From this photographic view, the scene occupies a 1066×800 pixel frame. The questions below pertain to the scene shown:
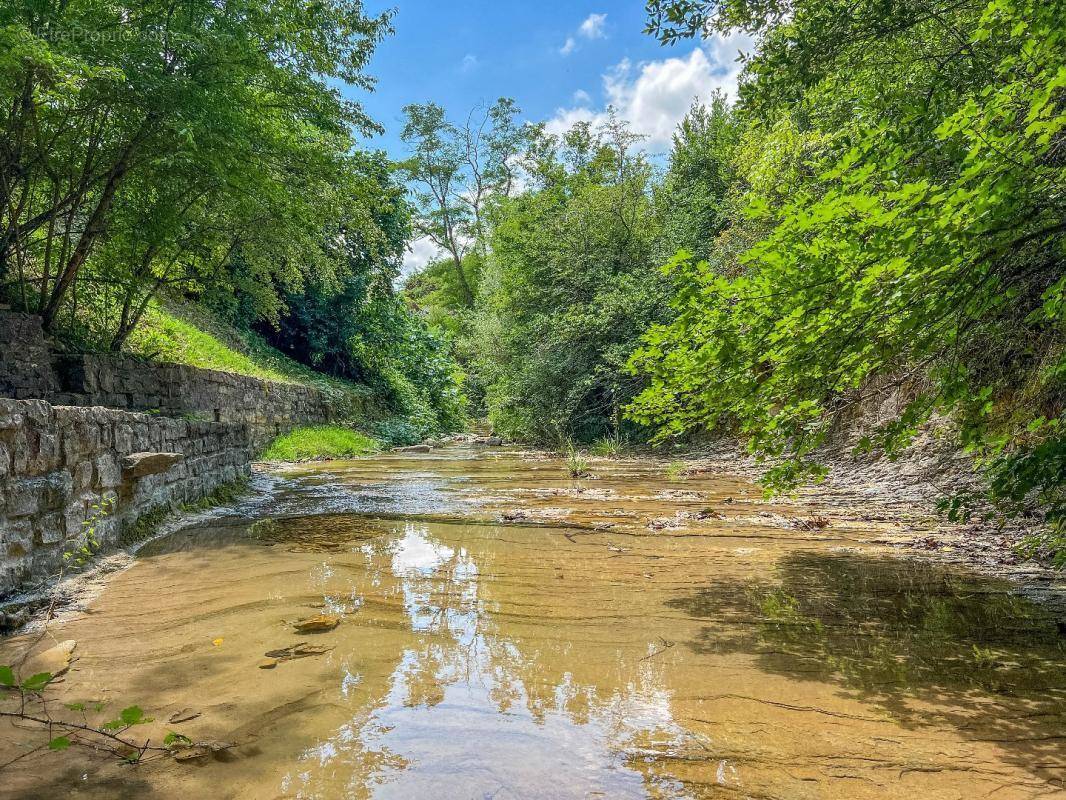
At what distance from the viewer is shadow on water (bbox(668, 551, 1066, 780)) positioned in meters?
2.20

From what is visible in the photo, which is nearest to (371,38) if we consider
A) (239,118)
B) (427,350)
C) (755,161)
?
(239,118)

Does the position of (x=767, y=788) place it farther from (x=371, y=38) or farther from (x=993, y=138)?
(x=371, y=38)

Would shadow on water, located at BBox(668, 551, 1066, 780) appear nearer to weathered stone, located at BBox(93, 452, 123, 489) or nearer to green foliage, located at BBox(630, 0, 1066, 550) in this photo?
green foliage, located at BBox(630, 0, 1066, 550)

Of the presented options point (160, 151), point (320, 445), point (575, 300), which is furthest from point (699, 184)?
point (160, 151)

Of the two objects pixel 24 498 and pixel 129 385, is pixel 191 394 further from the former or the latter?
pixel 24 498

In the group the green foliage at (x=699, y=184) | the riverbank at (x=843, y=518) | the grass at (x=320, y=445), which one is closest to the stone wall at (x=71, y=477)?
the riverbank at (x=843, y=518)

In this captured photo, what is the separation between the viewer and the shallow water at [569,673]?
1.86 m

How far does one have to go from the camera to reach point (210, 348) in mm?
11828

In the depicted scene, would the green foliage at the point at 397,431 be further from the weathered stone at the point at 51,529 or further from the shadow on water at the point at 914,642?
the shadow on water at the point at 914,642

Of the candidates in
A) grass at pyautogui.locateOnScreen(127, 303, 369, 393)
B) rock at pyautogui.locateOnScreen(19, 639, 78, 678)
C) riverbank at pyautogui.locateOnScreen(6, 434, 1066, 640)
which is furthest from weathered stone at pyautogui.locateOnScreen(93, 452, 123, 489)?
grass at pyautogui.locateOnScreen(127, 303, 369, 393)

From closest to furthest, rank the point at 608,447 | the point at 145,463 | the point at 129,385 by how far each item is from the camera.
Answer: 1. the point at 145,463
2. the point at 129,385
3. the point at 608,447

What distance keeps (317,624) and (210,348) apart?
34.1 ft

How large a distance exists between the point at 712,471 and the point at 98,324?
8.76 metres

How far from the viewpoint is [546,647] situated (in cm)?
290
